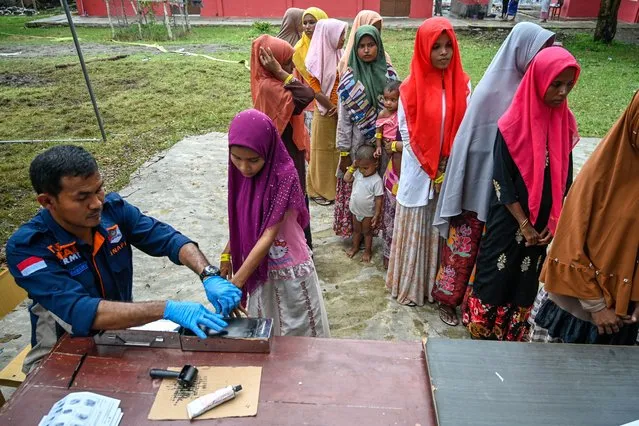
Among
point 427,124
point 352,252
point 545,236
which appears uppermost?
point 427,124

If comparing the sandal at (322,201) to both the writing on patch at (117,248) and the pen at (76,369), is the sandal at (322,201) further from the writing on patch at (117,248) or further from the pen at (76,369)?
the pen at (76,369)

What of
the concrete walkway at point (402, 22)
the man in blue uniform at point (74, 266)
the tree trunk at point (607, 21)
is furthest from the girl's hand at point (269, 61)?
the concrete walkway at point (402, 22)

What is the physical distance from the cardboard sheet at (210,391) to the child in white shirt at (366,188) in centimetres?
224

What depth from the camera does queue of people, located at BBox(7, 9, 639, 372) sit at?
162cm

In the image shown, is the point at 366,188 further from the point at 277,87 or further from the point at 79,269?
the point at 79,269

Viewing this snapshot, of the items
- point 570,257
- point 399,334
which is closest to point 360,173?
point 399,334

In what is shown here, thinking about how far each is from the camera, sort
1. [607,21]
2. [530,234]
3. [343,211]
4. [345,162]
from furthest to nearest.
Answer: [607,21] → [343,211] → [345,162] → [530,234]

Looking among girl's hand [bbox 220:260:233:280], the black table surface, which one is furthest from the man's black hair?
the black table surface

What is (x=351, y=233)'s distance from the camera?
13.0 ft

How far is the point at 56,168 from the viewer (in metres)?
1.54

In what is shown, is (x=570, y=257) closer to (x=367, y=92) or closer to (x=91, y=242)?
(x=91, y=242)

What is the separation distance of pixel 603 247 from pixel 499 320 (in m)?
1.05

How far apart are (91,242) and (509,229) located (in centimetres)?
205

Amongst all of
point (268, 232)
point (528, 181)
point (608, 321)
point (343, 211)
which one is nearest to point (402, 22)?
point (343, 211)
